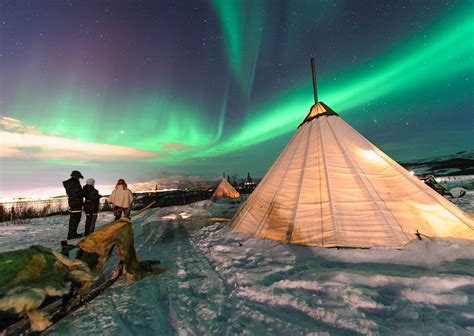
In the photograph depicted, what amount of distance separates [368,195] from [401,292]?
8.57 feet

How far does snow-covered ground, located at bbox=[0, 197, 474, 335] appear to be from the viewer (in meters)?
2.32

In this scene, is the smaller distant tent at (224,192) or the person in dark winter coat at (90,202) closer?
the person in dark winter coat at (90,202)

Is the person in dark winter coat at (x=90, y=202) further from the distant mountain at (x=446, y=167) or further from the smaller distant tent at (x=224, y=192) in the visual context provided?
the distant mountain at (x=446, y=167)

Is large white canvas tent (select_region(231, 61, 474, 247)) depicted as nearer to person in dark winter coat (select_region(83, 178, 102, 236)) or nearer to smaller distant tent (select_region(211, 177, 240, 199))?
person in dark winter coat (select_region(83, 178, 102, 236))

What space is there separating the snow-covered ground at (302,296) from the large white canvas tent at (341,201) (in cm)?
41

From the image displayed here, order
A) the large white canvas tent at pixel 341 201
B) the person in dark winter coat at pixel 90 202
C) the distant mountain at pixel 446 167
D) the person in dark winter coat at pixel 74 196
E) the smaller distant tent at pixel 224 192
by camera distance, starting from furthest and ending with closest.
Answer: the distant mountain at pixel 446 167, the smaller distant tent at pixel 224 192, the person in dark winter coat at pixel 90 202, the person in dark winter coat at pixel 74 196, the large white canvas tent at pixel 341 201

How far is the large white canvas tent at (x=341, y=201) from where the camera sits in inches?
183

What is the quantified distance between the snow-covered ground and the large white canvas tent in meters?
0.41

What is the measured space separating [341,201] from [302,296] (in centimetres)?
287

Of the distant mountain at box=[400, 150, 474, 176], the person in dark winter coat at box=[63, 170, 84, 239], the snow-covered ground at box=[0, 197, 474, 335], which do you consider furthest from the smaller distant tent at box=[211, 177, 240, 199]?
the distant mountain at box=[400, 150, 474, 176]

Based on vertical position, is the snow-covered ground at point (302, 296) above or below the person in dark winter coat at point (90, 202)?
below

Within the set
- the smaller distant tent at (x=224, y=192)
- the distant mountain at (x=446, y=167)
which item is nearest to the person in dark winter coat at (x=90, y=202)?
the smaller distant tent at (x=224, y=192)

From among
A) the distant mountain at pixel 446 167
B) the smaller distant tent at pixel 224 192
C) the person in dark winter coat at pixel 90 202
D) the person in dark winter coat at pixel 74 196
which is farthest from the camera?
the distant mountain at pixel 446 167

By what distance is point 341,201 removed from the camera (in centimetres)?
513
